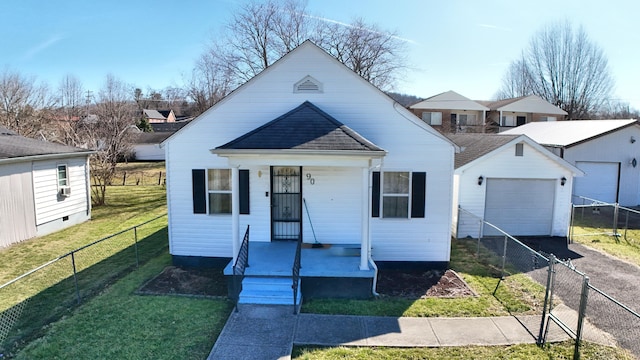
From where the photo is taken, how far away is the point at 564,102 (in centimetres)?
4928

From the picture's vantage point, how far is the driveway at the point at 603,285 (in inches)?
284

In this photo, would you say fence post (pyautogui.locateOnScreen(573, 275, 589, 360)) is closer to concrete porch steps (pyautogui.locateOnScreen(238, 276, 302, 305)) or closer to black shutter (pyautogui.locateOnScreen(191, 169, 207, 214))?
concrete porch steps (pyautogui.locateOnScreen(238, 276, 302, 305))

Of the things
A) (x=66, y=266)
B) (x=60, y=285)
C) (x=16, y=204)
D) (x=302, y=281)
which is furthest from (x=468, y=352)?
(x=16, y=204)

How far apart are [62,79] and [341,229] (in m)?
40.5

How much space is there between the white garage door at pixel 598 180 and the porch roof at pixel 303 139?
1476cm

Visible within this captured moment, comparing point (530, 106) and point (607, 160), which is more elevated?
point (530, 106)

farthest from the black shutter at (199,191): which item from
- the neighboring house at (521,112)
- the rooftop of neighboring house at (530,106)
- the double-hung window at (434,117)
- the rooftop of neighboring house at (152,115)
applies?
the rooftop of neighboring house at (152,115)

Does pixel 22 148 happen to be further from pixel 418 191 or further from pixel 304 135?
pixel 418 191

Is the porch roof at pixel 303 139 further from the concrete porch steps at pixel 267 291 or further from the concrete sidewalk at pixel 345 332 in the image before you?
the concrete sidewalk at pixel 345 332

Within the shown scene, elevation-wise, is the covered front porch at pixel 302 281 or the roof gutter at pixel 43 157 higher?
the roof gutter at pixel 43 157

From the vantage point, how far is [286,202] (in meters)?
10.4

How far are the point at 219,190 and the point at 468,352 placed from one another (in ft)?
22.5

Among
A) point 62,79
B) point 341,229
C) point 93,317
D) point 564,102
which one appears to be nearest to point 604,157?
point 341,229

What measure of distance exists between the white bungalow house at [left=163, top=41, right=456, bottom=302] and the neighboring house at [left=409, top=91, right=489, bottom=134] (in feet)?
108
